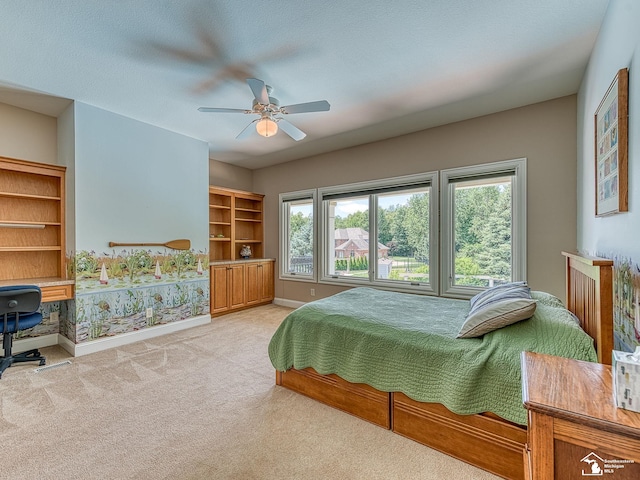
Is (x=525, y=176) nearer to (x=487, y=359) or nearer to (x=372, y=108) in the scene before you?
(x=372, y=108)

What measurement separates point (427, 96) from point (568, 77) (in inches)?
47.6

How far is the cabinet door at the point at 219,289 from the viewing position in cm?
465

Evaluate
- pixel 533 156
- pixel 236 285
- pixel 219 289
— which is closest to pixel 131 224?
pixel 219 289

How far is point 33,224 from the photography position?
3.17 m

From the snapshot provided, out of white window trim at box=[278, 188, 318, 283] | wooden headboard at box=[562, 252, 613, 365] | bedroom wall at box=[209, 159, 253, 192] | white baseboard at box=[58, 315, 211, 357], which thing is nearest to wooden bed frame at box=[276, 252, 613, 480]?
wooden headboard at box=[562, 252, 613, 365]

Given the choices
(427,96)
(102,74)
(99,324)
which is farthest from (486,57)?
(99,324)

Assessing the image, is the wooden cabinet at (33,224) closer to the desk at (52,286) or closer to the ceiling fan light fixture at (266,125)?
the desk at (52,286)

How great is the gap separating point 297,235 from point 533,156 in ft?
12.1

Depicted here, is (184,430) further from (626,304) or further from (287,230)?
(287,230)

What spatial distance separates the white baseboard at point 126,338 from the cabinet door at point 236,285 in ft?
2.07

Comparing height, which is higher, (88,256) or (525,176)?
(525,176)

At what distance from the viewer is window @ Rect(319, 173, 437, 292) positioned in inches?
157

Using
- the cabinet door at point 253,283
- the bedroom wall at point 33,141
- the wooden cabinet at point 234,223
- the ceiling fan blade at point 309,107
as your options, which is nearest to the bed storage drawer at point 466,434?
the ceiling fan blade at point 309,107

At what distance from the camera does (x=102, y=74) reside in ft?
8.79
